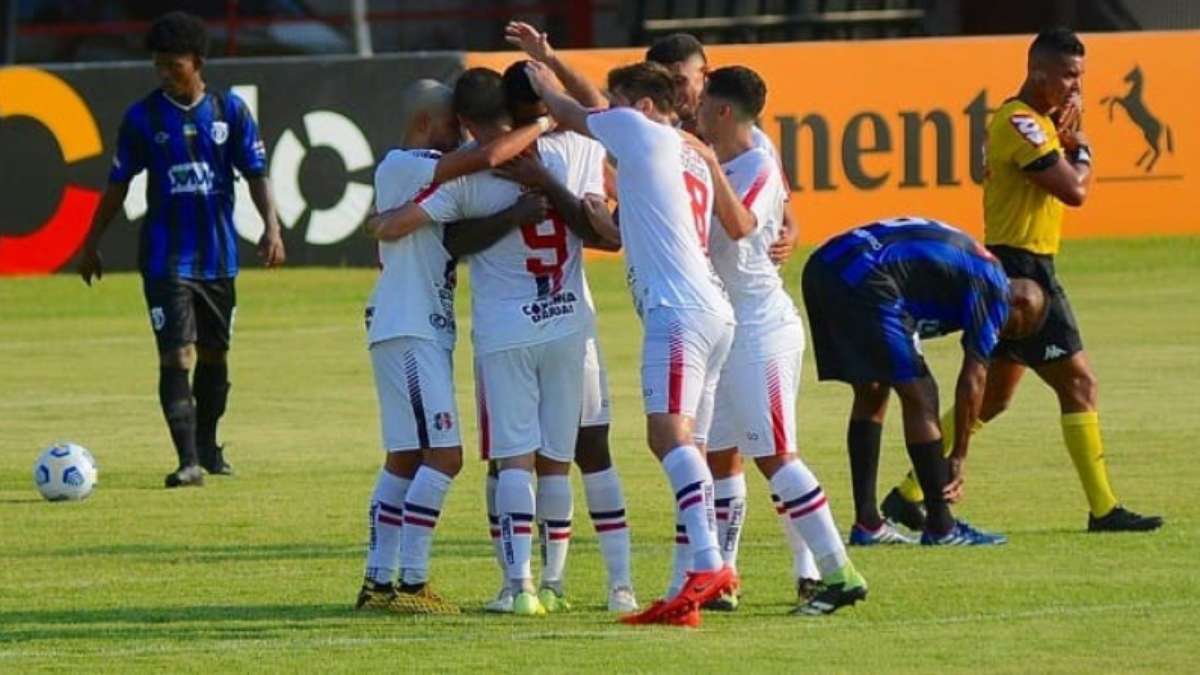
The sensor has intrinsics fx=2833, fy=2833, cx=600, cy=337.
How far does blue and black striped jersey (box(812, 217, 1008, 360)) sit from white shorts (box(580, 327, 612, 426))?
5.72 ft

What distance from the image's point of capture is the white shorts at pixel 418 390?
10320mm

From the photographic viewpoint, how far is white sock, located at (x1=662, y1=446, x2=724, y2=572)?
32.0 ft

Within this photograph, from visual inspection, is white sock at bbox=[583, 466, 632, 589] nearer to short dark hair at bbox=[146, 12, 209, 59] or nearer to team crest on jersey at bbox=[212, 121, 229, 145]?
short dark hair at bbox=[146, 12, 209, 59]

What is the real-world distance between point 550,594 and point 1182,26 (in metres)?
28.9

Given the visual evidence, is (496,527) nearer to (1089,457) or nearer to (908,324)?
(908,324)

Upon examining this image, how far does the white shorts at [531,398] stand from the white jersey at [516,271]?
51mm

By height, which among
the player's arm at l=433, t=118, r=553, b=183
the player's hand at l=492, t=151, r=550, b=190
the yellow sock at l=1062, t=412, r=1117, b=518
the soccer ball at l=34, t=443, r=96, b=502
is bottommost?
the soccer ball at l=34, t=443, r=96, b=502

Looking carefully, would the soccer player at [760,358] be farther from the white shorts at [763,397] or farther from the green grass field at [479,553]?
the green grass field at [479,553]

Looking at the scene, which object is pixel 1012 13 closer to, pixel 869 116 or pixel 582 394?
pixel 869 116

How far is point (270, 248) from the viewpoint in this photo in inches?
585

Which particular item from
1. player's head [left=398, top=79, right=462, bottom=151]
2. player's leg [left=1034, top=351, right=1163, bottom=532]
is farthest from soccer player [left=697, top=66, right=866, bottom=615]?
player's leg [left=1034, top=351, right=1163, bottom=532]

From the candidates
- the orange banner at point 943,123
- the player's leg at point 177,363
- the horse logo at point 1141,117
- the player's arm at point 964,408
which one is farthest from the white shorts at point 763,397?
the horse logo at point 1141,117

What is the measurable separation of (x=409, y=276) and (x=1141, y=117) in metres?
20.2

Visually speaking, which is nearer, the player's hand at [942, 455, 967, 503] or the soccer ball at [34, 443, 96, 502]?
the player's hand at [942, 455, 967, 503]
